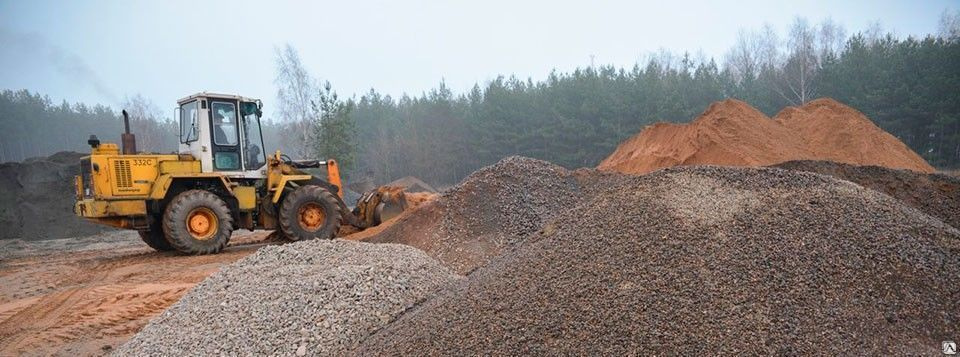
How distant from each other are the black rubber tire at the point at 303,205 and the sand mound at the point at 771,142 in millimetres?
6295

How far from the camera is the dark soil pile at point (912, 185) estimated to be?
6934 millimetres

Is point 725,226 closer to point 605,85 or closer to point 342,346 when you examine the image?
point 342,346

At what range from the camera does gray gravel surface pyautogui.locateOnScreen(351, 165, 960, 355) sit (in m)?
3.11

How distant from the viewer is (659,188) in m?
4.89

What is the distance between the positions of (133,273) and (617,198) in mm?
6625

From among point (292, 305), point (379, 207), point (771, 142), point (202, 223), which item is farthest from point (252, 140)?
point (771, 142)

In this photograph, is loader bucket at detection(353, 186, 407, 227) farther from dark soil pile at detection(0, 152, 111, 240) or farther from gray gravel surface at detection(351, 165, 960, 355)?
dark soil pile at detection(0, 152, 111, 240)

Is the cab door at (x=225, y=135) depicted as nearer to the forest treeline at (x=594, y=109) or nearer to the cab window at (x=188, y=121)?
the cab window at (x=188, y=121)

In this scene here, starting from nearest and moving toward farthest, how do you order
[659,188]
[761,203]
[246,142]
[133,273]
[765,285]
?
[765,285]
[761,203]
[659,188]
[133,273]
[246,142]

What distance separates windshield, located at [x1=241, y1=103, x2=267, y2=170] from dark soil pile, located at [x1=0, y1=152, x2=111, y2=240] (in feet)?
25.2

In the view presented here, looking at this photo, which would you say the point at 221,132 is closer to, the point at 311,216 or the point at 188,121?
the point at 188,121

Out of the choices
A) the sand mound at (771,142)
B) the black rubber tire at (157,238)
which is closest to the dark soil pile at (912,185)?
the sand mound at (771,142)

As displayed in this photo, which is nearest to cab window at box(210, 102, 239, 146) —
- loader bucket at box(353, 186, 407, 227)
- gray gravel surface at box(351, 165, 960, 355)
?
loader bucket at box(353, 186, 407, 227)

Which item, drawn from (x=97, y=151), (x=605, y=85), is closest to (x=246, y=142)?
(x=97, y=151)
